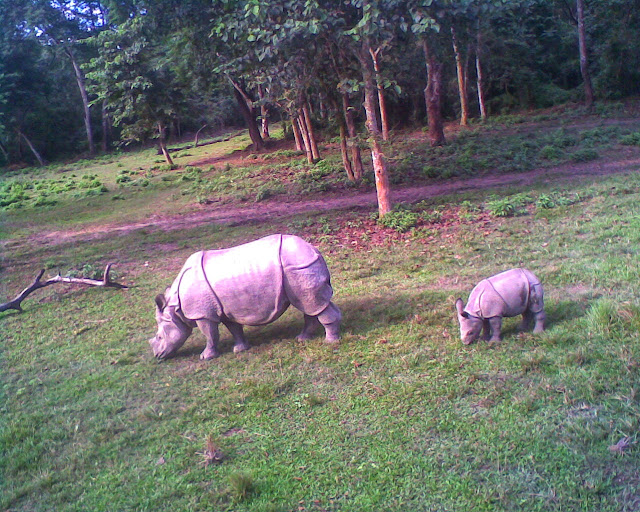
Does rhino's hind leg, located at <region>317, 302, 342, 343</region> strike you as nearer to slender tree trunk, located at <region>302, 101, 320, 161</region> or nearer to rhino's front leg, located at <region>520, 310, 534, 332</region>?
rhino's front leg, located at <region>520, 310, 534, 332</region>

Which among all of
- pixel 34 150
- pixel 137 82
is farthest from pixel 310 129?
pixel 34 150

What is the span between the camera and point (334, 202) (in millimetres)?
15297

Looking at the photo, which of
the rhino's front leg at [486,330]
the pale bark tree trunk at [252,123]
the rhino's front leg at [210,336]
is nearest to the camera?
the rhino's front leg at [486,330]

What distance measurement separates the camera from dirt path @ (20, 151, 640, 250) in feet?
47.6

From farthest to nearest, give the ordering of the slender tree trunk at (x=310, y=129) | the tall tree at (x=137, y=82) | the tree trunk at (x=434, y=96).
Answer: the tall tree at (x=137, y=82)
the tree trunk at (x=434, y=96)
the slender tree trunk at (x=310, y=129)

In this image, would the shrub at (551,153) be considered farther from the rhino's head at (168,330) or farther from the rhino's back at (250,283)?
the rhino's head at (168,330)

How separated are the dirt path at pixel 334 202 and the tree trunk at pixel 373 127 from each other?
1.70 metres

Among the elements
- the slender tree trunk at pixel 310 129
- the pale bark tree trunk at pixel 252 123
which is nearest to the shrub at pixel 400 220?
the slender tree trunk at pixel 310 129

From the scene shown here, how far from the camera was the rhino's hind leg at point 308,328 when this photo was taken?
684 centimetres

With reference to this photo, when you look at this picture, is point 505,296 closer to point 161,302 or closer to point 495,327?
point 495,327

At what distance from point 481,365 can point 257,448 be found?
7.60 ft

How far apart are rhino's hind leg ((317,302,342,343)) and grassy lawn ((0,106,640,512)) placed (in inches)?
5.9

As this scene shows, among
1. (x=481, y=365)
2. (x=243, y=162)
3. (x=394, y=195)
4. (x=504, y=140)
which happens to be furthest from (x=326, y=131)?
(x=481, y=365)

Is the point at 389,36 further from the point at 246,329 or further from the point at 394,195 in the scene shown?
the point at 246,329
